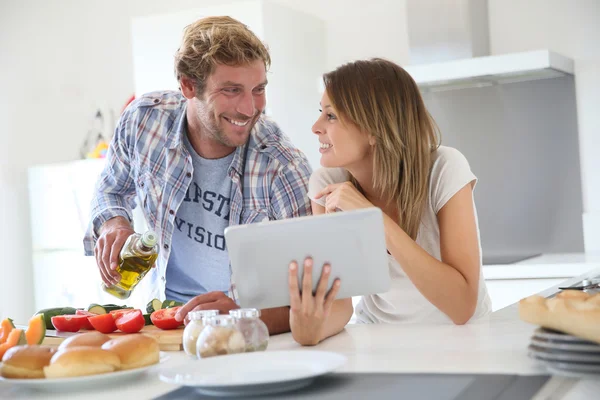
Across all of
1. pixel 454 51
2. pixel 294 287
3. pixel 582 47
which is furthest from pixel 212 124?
pixel 582 47

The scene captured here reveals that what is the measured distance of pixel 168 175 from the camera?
2340 mm

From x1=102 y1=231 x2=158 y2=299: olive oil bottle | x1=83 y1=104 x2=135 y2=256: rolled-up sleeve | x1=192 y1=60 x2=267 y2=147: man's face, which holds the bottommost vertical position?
x1=102 y1=231 x2=158 y2=299: olive oil bottle

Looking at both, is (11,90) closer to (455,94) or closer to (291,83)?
(291,83)

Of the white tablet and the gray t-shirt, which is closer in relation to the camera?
the white tablet

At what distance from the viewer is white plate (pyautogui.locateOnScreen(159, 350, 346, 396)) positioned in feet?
3.50

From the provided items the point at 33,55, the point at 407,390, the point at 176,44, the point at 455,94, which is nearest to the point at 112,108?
the point at 33,55

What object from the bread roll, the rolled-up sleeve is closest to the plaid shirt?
the rolled-up sleeve

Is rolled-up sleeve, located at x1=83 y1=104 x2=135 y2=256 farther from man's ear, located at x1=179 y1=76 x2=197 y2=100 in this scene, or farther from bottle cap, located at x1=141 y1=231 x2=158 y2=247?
bottle cap, located at x1=141 y1=231 x2=158 y2=247

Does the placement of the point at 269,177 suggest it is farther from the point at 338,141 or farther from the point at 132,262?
the point at 132,262

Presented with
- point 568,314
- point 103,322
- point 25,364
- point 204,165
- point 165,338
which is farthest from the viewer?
Answer: point 204,165

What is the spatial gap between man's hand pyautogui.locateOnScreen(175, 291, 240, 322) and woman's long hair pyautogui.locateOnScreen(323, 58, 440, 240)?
598 mm

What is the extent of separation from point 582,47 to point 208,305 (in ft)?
9.29

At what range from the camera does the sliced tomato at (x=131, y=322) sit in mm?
1632

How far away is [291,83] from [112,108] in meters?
1.45
